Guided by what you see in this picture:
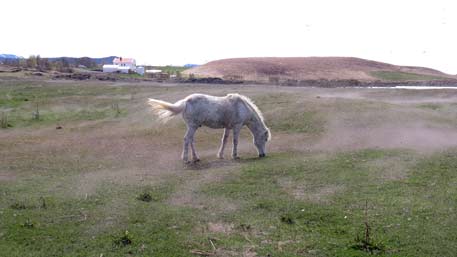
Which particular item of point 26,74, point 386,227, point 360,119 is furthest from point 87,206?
point 26,74

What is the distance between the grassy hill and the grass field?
1240 inches

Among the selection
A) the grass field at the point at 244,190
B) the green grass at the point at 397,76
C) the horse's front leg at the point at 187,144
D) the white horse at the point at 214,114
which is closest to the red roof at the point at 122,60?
the green grass at the point at 397,76

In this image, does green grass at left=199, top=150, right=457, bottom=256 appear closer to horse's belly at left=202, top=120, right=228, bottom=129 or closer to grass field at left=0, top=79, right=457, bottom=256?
grass field at left=0, top=79, right=457, bottom=256

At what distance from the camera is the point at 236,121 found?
13.9m

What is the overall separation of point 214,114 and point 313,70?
41.5 meters

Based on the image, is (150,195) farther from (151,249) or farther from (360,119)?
(360,119)

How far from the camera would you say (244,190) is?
9961 millimetres

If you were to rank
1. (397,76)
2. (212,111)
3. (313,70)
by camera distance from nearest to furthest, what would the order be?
(212,111)
(397,76)
(313,70)

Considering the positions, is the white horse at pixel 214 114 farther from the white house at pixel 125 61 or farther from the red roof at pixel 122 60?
the red roof at pixel 122 60

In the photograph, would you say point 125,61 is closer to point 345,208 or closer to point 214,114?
point 214,114

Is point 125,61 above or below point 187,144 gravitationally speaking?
above

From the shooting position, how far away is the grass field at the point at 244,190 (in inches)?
287

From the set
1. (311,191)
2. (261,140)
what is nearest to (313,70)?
(261,140)

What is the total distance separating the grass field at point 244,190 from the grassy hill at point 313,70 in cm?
3149
